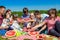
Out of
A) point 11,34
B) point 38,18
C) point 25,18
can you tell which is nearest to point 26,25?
point 25,18

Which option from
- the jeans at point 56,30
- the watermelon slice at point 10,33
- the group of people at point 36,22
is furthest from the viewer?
the watermelon slice at point 10,33

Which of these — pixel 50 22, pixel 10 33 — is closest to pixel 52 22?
pixel 50 22

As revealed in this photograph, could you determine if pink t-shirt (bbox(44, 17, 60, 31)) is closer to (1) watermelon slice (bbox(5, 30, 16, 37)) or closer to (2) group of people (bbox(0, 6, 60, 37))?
(2) group of people (bbox(0, 6, 60, 37))

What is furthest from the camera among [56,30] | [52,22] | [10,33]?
[10,33]

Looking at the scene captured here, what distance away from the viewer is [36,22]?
9438 mm

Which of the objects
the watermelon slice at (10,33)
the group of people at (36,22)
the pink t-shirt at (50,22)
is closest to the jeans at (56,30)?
the group of people at (36,22)

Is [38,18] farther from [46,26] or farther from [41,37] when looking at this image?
[41,37]

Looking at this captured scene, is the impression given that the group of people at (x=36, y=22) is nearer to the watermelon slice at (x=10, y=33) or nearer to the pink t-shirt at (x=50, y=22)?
the pink t-shirt at (x=50, y=22)

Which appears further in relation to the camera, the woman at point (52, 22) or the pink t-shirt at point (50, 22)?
the pink t-shirt at point (50, 22)

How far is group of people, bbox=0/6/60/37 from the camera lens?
335 inches

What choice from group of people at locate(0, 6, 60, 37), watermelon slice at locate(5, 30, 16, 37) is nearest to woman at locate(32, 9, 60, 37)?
group of people at locate(0, 6, 60, 37)

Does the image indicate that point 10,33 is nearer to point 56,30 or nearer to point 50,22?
point 50,22

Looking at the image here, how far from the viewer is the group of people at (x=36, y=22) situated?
8.50 m

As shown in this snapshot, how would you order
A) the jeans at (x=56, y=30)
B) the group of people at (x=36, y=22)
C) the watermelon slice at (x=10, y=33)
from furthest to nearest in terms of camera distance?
the watermelon slice at (x=10, y=33)
the group of people at (x=36, y=22)
the jeans at (x=56, y=30)
